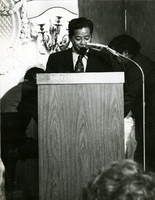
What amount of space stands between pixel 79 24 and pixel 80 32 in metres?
0.12

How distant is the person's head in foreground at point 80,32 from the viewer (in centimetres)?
236

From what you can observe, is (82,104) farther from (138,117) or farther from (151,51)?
(151,51)

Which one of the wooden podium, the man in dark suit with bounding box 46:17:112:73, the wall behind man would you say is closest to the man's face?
the man in dark suit with bounding box 46:17:112:73

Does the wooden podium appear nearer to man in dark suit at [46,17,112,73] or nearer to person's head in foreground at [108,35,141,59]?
man in dark suit at [46,17,112,73]

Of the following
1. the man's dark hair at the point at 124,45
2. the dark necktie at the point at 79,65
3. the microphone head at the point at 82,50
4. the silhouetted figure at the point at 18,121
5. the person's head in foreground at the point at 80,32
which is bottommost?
the silhouetted figure at the point at 18,121

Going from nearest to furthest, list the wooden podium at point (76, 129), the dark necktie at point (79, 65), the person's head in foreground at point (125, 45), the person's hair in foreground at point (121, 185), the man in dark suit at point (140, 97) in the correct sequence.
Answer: the person's hair in foreground at point (121, 185)
the wooden podium at point (76, 129)
the dark necktie at point (79, 65)
the man in dark suit at point (140, 97)
the person's head in foreground at point (125, 45)

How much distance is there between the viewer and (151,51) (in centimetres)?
256

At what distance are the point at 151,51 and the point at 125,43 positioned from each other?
0.61 feet

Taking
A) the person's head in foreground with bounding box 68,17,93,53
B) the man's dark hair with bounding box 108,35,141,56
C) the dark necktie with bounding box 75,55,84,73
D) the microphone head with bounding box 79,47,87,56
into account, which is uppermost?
the person's head in foreground with bounding box 68,17,93,53

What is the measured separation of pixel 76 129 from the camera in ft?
5.84

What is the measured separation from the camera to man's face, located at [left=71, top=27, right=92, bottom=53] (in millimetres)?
2348

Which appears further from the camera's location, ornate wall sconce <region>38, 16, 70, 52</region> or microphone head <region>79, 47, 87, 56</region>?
ornate wall sconce <region>38, 16, 70, 52</region>

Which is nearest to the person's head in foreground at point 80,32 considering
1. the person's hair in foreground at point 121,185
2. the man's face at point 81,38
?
the man's face at point 81,38

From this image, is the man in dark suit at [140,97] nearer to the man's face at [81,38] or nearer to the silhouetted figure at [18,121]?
Answer: the man's face at [81,38]
